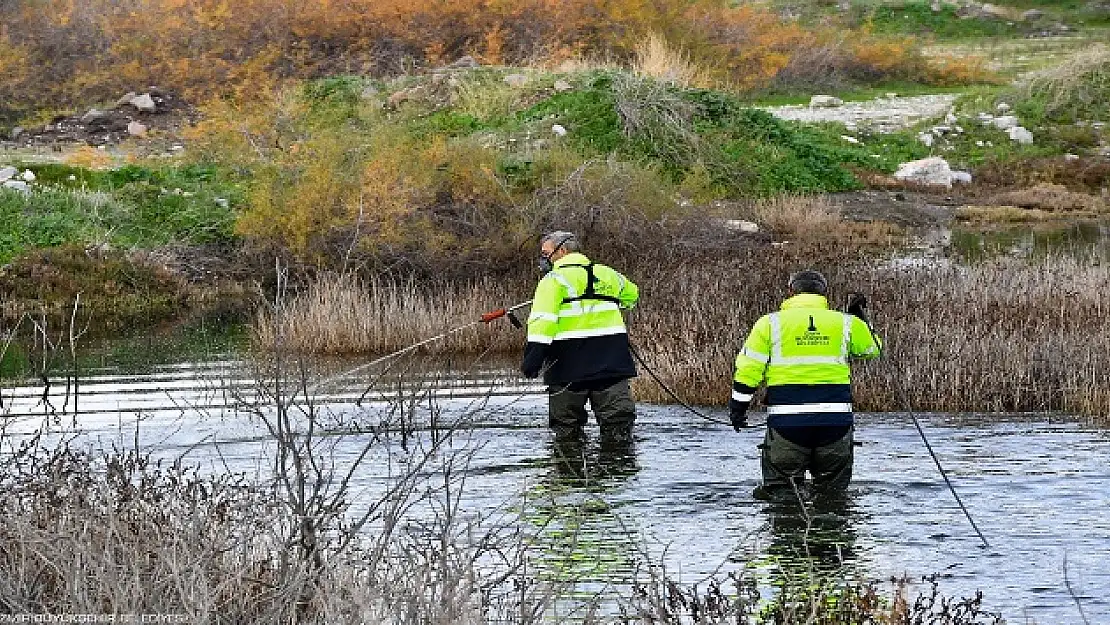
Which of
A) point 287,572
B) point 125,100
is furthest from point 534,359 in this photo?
point 125,100

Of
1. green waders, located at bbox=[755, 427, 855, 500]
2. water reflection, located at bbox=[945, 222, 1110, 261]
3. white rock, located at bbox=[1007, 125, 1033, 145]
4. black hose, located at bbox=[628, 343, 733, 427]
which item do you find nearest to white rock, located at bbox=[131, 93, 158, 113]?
water reflection, located at bbox=[945, 222, 1110, 261]

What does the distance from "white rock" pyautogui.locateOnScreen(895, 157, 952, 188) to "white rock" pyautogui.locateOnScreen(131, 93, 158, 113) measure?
55.9 ft

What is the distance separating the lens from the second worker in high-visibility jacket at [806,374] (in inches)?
447

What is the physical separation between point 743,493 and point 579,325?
2.28 m

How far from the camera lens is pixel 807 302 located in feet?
37.7

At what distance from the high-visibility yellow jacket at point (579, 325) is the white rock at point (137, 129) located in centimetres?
2570

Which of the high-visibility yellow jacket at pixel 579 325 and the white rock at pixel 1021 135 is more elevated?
the white rock at pixel 1021 135

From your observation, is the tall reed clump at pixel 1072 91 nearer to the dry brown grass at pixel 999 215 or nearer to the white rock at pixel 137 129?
the dry brown grass at pixel 999 215

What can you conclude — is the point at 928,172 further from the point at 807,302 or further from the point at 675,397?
the point at 807,302

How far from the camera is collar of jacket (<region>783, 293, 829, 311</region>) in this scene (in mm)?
11469

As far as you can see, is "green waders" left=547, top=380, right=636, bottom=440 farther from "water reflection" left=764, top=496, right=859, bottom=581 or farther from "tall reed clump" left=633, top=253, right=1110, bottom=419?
"water reflection" left=764, top=496, right=859, bottom=581

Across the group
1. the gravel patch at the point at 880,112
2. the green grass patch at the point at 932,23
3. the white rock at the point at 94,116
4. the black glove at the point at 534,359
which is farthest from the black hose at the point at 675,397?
the green grass patch at the point at 932,23

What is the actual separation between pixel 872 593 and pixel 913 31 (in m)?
55.8

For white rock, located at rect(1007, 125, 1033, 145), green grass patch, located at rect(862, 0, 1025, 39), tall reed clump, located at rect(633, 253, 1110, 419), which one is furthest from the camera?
green grass patch, located at rect(862, 0, 1025, 39)
